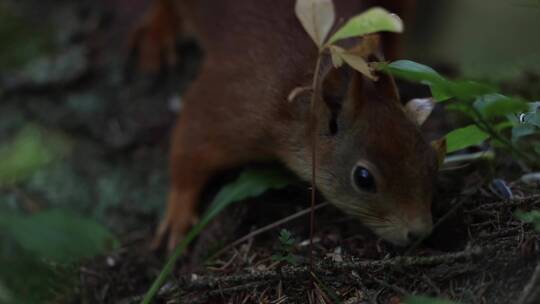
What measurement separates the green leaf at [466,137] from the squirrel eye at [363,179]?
336mm

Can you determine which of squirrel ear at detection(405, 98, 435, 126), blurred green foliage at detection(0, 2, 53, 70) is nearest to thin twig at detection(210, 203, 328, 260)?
squirrel ear at detection(405, 98, 435, 126)

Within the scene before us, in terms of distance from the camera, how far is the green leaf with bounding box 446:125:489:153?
2574mm

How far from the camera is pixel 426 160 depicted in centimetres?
278

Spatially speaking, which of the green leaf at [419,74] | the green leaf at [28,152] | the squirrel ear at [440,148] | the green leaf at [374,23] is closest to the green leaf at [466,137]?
the squirrel ear at [440,148]

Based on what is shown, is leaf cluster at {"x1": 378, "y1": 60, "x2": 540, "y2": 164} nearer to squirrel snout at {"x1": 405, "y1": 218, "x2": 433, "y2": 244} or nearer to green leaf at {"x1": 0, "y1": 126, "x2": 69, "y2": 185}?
squirrel snout at {"x1": 405, "y1": 218, "x2": 433, "y2": 244}

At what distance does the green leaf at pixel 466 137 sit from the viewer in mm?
2574

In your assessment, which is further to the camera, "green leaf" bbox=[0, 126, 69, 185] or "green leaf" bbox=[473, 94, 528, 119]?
"green leaf" bbox=[0, 126, 69, 185]

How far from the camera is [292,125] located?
3229mm

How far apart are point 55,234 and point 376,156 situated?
1188 millimetres

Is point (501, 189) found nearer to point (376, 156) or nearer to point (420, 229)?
point (420, 229)

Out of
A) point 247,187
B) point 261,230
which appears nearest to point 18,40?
point 247,187

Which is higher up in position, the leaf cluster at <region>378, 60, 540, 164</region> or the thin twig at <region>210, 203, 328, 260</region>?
the leaf cluster at <region>378, 60, 540, 164</region>

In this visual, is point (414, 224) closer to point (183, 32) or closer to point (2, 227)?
point (2, 227)

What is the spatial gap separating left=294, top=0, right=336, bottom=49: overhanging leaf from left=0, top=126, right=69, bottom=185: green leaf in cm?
222
